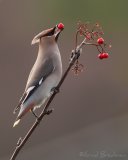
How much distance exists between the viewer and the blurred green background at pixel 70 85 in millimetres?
7539

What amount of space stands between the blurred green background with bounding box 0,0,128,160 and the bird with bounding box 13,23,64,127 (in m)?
2.07

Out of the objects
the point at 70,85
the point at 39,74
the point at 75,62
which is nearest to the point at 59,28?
the point at 75,62

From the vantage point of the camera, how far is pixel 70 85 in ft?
30.2

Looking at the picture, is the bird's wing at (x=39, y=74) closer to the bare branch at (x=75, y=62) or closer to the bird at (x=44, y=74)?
the bird at (x=44, y=74)

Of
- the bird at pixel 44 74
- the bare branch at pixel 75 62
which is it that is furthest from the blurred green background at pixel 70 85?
the bare branch at pixel 75 62

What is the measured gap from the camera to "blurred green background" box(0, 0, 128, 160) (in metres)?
7.54

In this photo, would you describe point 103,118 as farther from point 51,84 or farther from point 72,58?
point 72,58

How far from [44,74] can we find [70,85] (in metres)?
4.77

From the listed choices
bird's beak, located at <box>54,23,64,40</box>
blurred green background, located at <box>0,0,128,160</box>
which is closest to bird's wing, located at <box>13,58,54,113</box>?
bird's beak, located at <box>54,23,64,40</box>

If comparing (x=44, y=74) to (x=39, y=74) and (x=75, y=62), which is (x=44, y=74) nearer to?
(x=39, y=74)

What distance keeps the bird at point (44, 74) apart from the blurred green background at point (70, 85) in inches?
81.3

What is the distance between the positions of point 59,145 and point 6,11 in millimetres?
3815

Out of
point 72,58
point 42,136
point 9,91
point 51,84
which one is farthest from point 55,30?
point 9,91

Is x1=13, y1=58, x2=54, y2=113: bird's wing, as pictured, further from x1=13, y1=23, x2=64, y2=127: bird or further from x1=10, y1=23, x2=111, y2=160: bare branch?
x1=10, y1=23, x2=111, y2=160: bare branch
